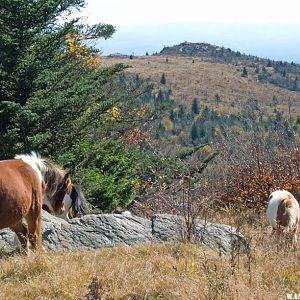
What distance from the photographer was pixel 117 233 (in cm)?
728

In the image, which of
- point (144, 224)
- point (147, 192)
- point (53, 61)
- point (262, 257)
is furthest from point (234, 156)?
point (262, 257)

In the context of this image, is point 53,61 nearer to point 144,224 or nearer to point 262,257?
point 144,224

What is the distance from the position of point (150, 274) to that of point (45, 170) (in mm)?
2536

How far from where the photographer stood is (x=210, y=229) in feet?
24.5

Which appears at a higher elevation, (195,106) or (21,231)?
(21,231)

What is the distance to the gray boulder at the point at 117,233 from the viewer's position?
7.01 m

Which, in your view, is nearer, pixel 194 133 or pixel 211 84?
pixel 194 133

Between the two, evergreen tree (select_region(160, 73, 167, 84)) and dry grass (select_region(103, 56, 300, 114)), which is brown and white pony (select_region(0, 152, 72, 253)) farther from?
evergreen tree (select_region(160, 73, 167, 84))

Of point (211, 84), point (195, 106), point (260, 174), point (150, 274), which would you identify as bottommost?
point (195, 106)

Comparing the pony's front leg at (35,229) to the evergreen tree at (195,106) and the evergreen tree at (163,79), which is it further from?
the evergreen tree at (163,79)

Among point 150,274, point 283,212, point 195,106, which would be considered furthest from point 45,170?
point 195,106

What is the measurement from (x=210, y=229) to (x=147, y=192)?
368 inches

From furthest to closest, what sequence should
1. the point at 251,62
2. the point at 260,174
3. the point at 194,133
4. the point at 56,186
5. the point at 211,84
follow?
the point at 251,62 → the point at 211,84 → the point at 194,133 → the point at 260,174 → the point at 56,186

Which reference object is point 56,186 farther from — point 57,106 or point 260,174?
point 260,174
